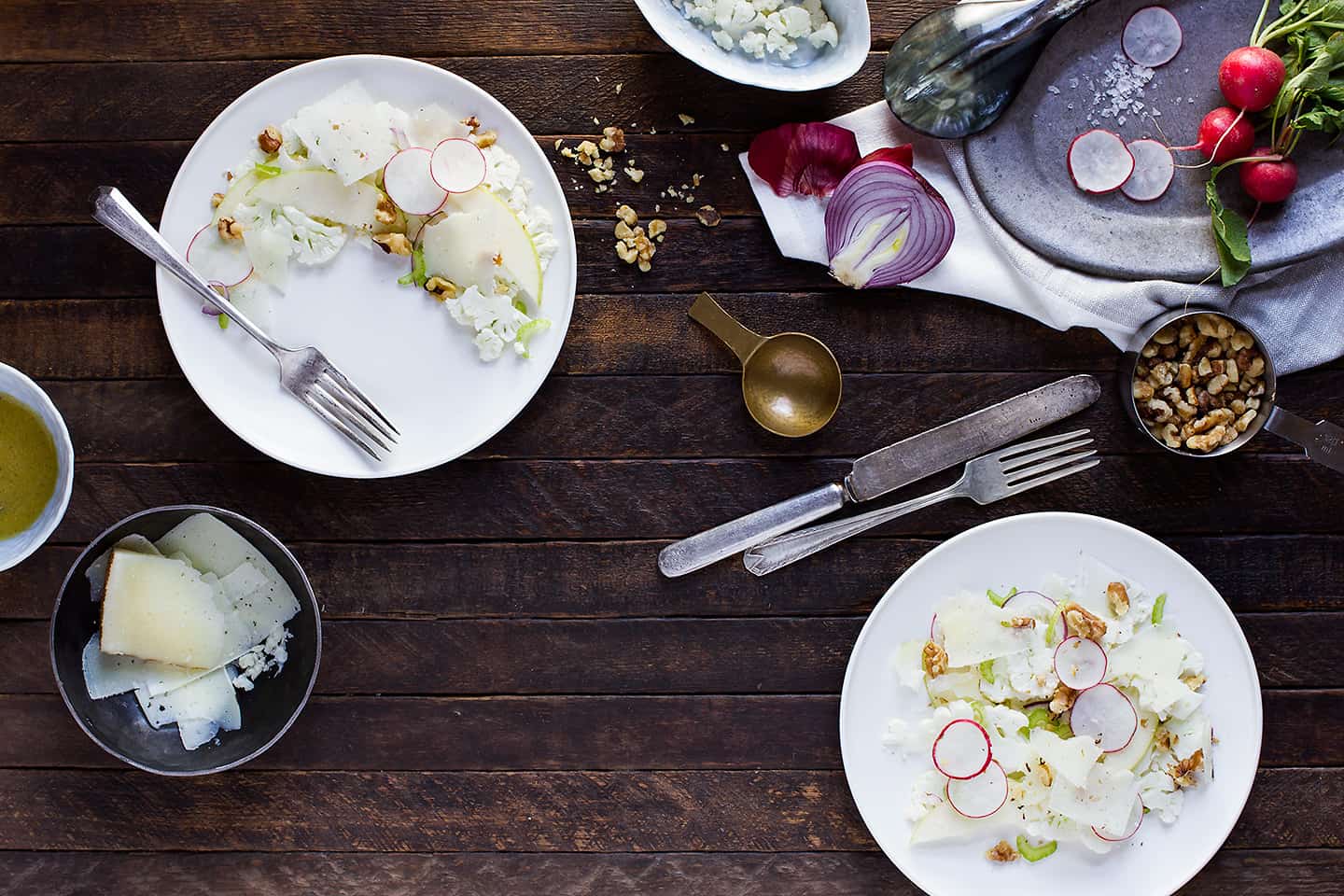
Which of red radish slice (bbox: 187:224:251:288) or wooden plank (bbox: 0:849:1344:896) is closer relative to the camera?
red radish slice (bbox: 187:224:251:288)

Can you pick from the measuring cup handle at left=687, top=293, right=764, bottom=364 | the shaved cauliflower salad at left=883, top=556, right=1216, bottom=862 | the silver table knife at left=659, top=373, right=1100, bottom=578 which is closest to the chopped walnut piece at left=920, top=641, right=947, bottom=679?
the shaved cauliflower salad at left=883, top=556, right=1216, bottom=862

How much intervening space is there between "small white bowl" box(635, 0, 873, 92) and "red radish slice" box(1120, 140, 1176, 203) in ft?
1.39

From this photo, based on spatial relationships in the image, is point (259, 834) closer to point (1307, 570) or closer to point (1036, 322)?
point (1036, 322)

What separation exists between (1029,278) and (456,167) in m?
0.82

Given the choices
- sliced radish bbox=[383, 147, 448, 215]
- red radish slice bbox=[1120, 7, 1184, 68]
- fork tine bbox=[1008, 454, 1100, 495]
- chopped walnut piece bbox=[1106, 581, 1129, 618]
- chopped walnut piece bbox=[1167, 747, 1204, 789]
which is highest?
red radish slice bbox=[1120, 7, 1184, 68]

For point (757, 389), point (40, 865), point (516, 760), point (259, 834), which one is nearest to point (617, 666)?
point (516, 760)

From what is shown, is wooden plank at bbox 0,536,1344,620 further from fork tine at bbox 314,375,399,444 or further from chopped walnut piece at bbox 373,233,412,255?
chopped walnut piece at bbox 373,233,412,255

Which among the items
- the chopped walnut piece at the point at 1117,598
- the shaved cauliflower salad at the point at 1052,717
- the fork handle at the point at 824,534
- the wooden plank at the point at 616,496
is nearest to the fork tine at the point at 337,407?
the wooden plank at the point at 616,496

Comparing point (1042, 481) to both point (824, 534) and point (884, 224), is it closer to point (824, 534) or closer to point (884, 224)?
point (824, 534)

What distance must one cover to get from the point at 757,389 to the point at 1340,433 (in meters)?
0.81

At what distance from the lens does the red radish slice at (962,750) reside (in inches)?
52.4

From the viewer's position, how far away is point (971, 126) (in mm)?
1363

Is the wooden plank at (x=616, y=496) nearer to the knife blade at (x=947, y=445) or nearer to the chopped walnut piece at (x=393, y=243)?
the knife blade at (x=947, y=445)

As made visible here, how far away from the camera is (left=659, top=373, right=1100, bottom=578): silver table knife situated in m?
1.39
